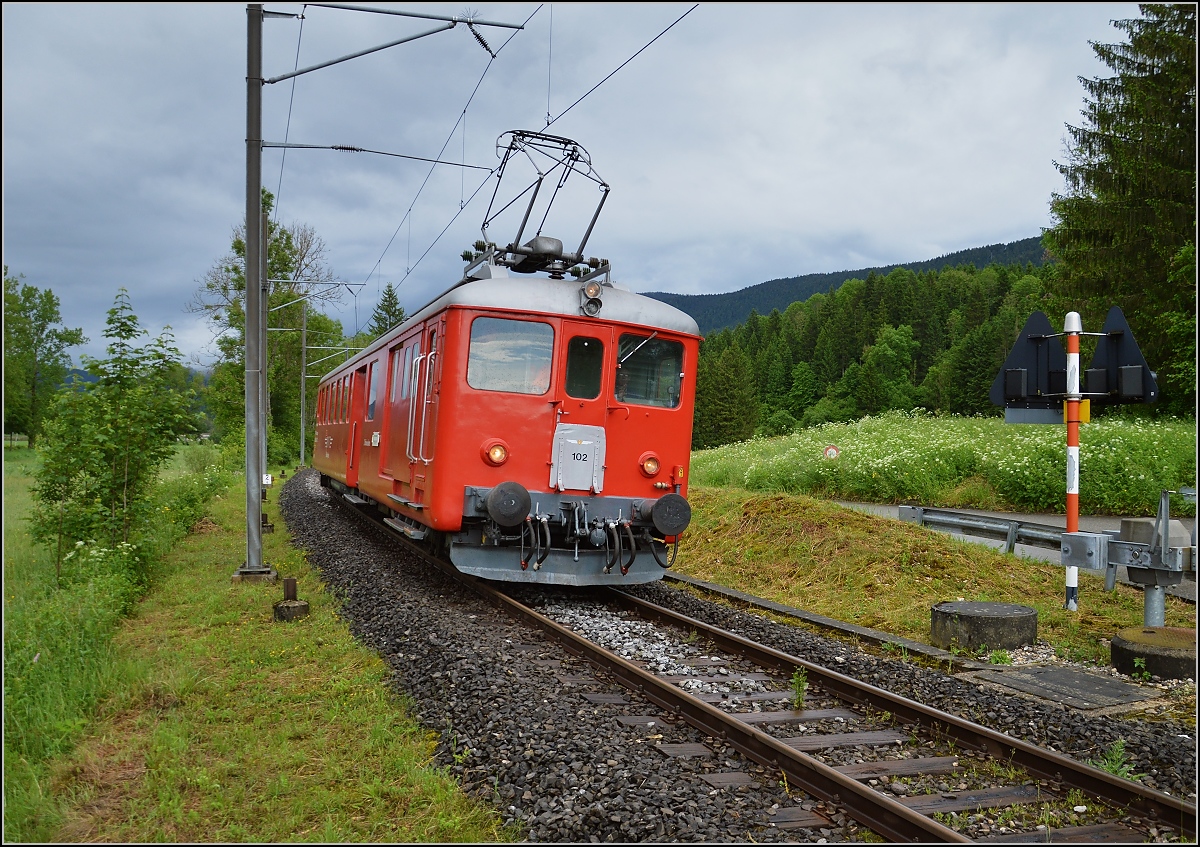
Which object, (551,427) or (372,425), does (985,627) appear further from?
(372,425)

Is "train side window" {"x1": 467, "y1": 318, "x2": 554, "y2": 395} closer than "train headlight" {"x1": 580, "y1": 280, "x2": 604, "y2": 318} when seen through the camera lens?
Yes

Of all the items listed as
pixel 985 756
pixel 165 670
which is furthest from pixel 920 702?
pixel 165 670

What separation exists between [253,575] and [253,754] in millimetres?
5951

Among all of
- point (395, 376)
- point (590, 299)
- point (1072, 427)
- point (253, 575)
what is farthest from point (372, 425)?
point (1072, 427)

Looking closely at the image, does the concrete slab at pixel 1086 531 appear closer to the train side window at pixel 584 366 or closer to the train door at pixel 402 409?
the train side window at pixel 584 366

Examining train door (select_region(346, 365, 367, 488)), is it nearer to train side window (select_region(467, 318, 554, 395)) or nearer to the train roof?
the train roof

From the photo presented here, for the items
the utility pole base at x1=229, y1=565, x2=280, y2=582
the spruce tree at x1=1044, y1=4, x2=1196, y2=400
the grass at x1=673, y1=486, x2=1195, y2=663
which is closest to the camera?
the grass at x1=673, y1=486, x2=1195, y2=663

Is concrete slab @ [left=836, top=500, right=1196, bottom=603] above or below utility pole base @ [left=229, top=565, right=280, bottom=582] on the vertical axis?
above

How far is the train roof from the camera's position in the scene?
27.8 ft

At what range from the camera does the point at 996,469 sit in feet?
56.0

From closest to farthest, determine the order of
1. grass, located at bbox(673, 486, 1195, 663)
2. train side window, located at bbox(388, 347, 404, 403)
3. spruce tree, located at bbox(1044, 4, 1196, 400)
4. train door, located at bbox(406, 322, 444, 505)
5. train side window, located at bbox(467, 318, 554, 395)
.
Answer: grass, located at bbox(673, 486, 1195, 663) < train side window, located at bbox(467, 318, 554, 395) < train door, located at bbox(406, 322, 444, 505) < train side window, located at bbox(388, 347, 404, 403) < spruce tree, located at bbox(1044, 4, 1196, 400)

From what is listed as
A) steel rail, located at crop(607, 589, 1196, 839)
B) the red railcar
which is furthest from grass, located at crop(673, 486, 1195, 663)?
the red railcar

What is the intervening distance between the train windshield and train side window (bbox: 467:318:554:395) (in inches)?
31.7

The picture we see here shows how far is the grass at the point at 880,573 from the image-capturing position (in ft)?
26.8
